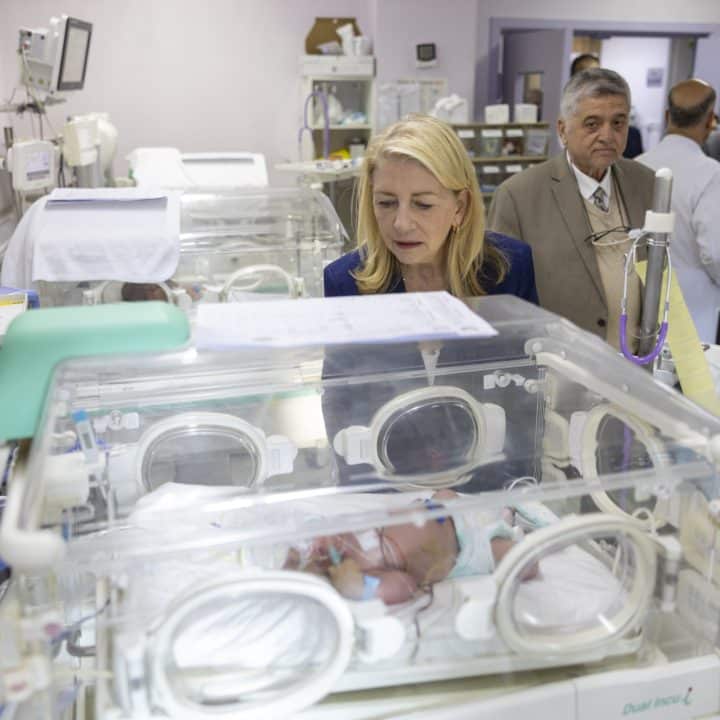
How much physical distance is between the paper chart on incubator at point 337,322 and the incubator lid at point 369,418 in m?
0.07

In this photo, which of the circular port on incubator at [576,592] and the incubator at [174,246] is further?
the incubator at [174,246]

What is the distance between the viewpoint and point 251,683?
1.04 meters

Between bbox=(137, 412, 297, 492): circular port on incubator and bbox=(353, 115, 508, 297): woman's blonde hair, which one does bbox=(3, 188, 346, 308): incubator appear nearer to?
bbox=(353, 115, 508, 297): woman's blonde hair

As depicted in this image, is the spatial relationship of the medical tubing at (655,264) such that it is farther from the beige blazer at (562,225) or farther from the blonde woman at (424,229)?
the beige blazer at (562,225)

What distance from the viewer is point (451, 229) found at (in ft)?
5.75

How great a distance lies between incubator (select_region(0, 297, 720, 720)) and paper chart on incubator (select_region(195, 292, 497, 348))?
2.0 inches

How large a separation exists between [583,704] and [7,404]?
82cm

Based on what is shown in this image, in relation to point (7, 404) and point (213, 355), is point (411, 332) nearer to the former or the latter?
point (213, 355)

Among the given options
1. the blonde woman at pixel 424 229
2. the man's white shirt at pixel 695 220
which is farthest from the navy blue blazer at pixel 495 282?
the man's white shirt at pixel 695 220

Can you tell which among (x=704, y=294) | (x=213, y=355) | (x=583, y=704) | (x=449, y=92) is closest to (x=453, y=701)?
(x=583, y=704)

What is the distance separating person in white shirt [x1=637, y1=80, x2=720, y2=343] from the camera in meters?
3.04

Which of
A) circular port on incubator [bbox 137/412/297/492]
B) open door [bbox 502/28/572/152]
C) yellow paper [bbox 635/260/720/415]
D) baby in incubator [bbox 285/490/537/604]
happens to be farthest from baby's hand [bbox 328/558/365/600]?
open door [bbox 502/28/572/152]

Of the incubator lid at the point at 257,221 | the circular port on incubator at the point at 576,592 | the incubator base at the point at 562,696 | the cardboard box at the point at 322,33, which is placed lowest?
the incubator base at the point at 562,696

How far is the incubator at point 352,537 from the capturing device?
38.3 inches
